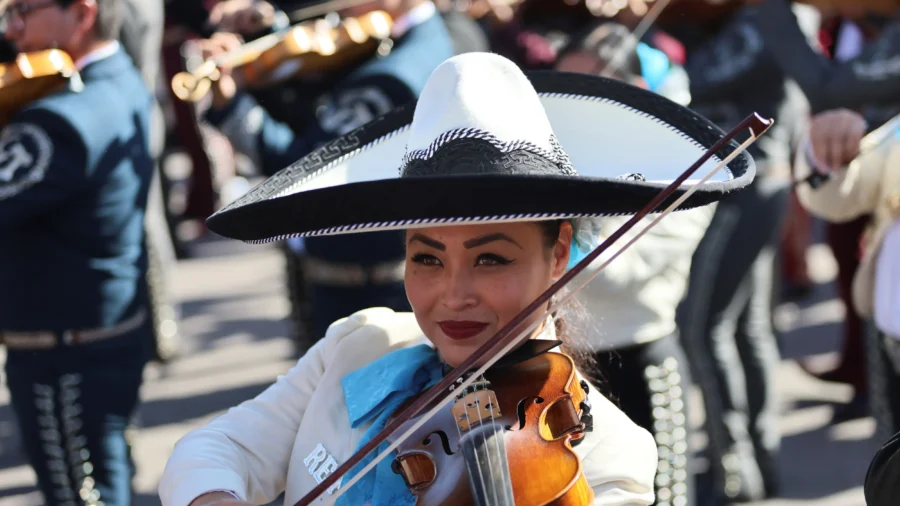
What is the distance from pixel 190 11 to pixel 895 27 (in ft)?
16.2

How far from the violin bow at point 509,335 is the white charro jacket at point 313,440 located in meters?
0.22

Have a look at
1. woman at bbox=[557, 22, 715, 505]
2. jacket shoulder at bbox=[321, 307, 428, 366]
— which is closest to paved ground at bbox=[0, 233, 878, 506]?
woman at bbox=[557, 22, 715, 505]

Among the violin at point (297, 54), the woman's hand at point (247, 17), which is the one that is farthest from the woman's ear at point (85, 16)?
the woman's hand at point (247, 17)

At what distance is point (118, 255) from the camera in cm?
344

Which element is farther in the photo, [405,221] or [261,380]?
[261,380]

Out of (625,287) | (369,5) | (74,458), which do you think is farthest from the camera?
(369,5)

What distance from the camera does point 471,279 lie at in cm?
177

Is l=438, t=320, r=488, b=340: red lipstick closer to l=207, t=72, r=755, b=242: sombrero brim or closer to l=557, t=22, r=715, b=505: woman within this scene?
l=207, t=72, r=755, b=242: sombrero brim

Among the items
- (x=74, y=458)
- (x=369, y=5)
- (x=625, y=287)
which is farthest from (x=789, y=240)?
(x=74, y=458)

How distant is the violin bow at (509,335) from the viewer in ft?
5.18

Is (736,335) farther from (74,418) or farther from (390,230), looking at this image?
(74,418)

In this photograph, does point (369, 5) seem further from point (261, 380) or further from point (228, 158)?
point (228, 158)

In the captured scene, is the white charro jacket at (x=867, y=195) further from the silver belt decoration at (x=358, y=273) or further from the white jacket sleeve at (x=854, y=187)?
the silver belt decoration at (x=358, y=273)

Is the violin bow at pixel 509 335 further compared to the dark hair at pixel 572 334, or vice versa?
the dark hair at pixel 572 334
